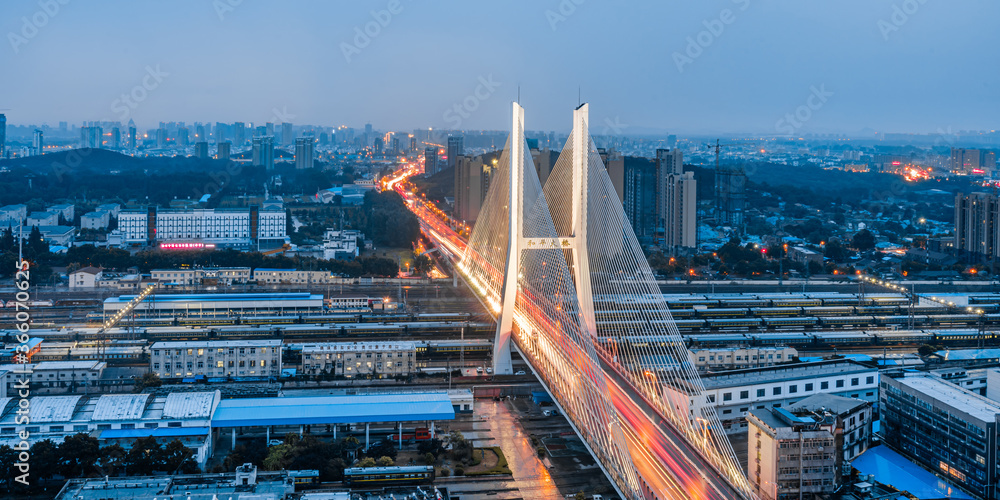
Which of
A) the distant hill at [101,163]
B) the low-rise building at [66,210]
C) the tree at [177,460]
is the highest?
the distant hill at [101,163]

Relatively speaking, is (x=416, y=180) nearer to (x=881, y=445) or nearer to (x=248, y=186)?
(x=248, y=186)

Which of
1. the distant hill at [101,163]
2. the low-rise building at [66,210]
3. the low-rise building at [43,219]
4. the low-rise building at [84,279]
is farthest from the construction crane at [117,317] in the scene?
the distant hill at [101,163]

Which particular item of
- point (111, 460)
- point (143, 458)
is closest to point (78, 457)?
point (111, 460)

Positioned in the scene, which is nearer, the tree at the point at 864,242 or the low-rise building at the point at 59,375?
the low-rise building at the point at 59,375

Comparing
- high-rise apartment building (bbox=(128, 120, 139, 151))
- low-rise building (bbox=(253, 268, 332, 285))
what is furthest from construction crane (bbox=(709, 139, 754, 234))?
high-rise apartment building (bbox=(128, 120, 139, 151))

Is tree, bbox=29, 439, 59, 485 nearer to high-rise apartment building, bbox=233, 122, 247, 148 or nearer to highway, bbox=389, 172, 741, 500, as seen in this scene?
highway, bbox=389, 172, 741, 500

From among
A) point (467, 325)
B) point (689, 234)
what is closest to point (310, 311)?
point (467, 325)

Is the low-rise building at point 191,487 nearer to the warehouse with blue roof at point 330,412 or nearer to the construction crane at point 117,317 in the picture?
the warehouse with blue roof at point 330,412
